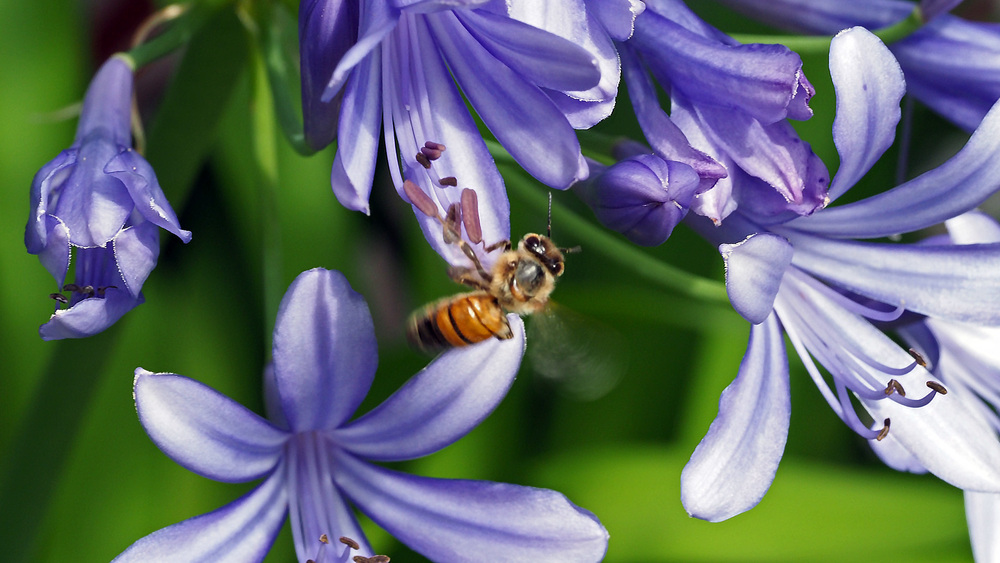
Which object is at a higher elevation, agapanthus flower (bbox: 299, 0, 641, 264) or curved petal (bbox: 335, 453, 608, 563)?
agapanthus flower (bbox: 299, 0, 641, 264)

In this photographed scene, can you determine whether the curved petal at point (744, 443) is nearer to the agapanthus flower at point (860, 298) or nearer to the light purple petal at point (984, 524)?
the agapanthus flower at point (860, 298)

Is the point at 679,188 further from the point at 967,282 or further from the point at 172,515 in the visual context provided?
the point at 172,515

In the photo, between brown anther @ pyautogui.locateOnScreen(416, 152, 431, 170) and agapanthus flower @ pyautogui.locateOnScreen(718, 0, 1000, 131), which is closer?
brown anther @ pyautogui.locateOnScreen(416, 152, 431, 170)

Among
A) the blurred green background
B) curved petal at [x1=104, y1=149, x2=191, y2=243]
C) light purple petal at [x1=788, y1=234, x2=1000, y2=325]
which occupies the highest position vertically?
curved petal at [x1=104, y1=149, x2=191, y2=243]

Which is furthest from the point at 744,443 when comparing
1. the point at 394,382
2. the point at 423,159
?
the point at 394,382

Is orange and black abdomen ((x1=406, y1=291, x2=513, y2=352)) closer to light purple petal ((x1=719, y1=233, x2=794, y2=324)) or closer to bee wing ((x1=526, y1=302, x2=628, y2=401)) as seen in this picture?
bee wing ((x1=526, y1=302, x2=628, y2=401))

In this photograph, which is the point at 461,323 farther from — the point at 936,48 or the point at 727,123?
the point at 936,48

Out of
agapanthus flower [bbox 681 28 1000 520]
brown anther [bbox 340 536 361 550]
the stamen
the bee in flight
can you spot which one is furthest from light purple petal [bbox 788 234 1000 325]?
brown anther [bbox 340 536 361 550]
